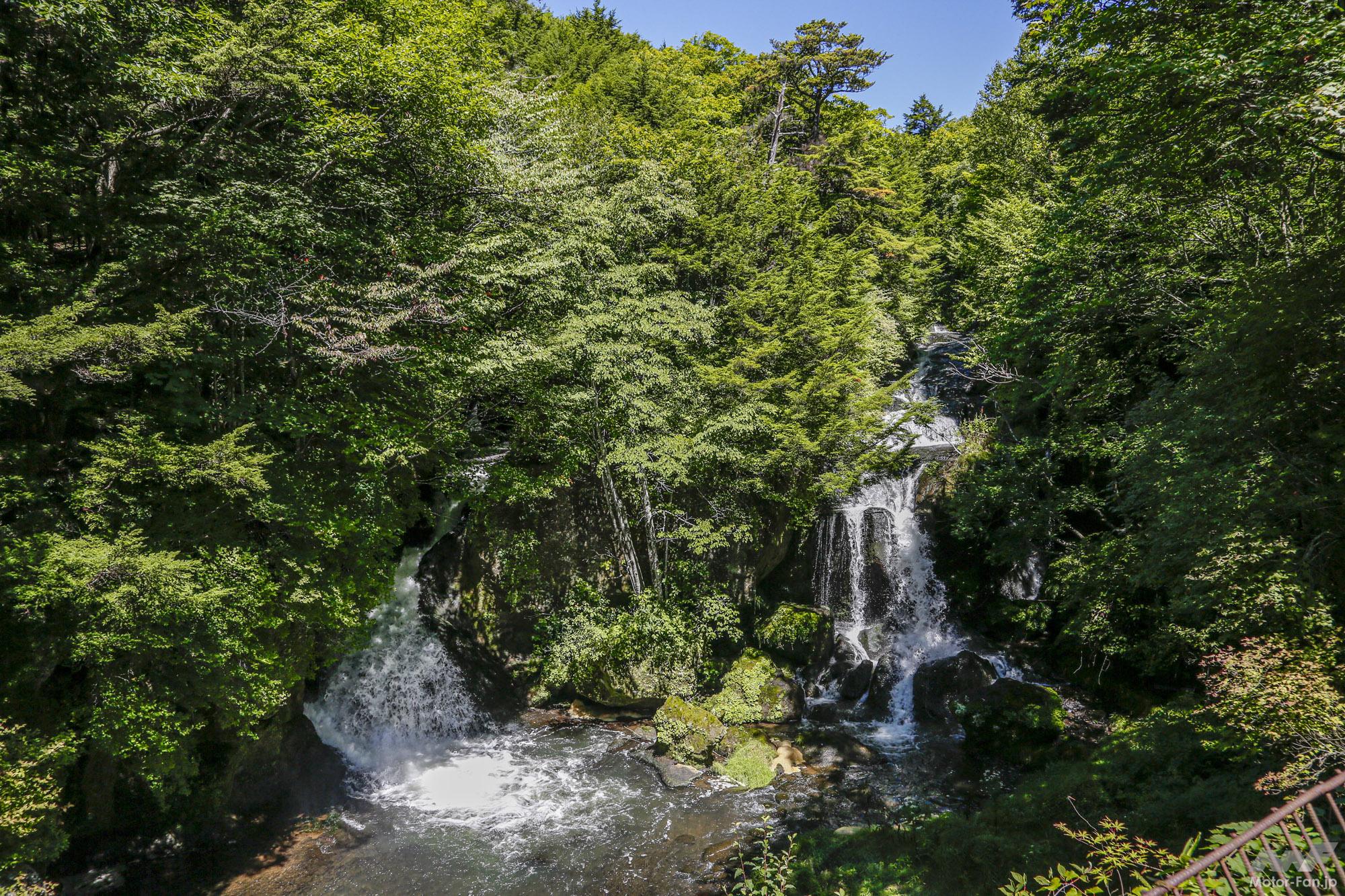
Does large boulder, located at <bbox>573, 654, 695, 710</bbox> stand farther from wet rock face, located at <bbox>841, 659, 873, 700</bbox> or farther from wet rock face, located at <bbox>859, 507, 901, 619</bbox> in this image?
wet rock face, located at <bbox>859, 507, 901, 619</bbox>

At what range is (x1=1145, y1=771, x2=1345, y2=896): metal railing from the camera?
2686mm

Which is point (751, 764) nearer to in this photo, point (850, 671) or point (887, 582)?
point (850, 671)

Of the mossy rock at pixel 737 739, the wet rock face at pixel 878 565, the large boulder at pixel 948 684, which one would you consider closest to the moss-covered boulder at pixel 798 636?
the wet rock face at pixel 878 565

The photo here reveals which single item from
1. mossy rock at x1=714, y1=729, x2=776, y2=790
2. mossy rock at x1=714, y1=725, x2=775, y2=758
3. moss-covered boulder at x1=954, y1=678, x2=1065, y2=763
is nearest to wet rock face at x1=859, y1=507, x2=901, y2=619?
moss-covered boulder at x1=954, y1=678, x2=1065, y2=763

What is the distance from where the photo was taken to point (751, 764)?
38.5ft

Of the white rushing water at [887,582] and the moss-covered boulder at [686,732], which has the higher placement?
the white rushing water at [887,582]

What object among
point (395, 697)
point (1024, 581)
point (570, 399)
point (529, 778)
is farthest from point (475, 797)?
point (1024, 581)

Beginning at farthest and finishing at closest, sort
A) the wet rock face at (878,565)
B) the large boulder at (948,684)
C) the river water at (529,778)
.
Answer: the wet rock face at (878,565) < the large boulder at (948,684) < the river water at (529,778)

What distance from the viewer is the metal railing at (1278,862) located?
2686 millimetres

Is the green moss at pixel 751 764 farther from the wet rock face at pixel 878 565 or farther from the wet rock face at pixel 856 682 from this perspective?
the wet rock face at pixel 878 565

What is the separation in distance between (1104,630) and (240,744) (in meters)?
16.1

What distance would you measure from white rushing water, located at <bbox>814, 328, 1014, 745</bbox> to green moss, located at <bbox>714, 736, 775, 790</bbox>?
3404 millimetres

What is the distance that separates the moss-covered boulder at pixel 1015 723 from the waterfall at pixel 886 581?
2641 millimetres

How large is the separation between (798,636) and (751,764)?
4.06m
